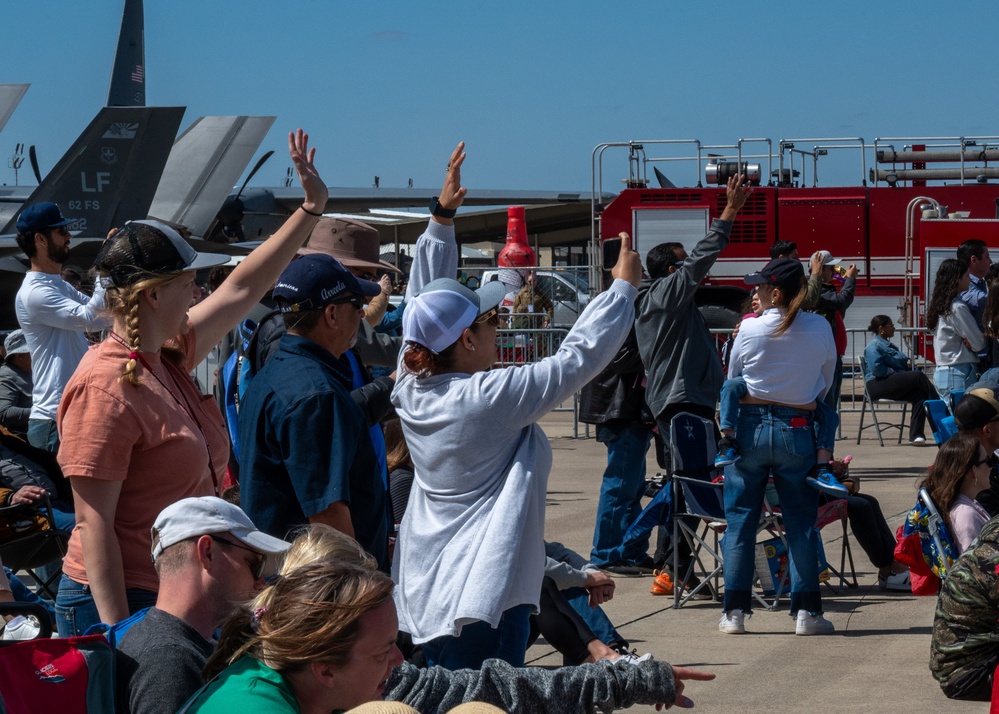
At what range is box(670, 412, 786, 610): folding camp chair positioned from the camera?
7.25 metres

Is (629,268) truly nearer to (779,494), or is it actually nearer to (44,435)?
(779,494)

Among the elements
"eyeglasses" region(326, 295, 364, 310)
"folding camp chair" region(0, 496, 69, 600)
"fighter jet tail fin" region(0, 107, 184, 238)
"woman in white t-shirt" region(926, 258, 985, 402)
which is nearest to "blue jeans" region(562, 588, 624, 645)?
"eyeglasses" region(326, 295, 364, 310)

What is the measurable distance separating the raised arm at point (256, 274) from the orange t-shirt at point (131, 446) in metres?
0.49

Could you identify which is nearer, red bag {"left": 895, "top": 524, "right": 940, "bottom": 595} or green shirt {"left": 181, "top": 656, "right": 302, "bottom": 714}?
green shirt {"left": 181, "top": 656, "right": 302, "bottom": 714}

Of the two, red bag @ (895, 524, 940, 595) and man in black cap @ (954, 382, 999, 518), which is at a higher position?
man in black cap @ (954, 382, 999, 518)

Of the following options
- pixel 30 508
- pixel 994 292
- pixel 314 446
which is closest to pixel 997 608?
pixel 314 446

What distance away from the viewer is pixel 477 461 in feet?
11.4

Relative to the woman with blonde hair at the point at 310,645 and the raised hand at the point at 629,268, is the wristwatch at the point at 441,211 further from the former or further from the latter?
the woman with blonde hair at the point at 310,645

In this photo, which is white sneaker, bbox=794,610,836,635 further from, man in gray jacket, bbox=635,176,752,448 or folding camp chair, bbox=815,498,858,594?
man in gray jacket, bbox=635,176,752,448

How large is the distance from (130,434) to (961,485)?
403 cm

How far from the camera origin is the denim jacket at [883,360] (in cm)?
1432

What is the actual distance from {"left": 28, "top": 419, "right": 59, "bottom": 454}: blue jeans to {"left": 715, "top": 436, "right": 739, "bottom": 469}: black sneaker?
12.0 feet

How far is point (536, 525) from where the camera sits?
3.45m

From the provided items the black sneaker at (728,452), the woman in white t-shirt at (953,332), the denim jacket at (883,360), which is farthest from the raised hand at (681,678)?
the denim jacket at (883,360)
